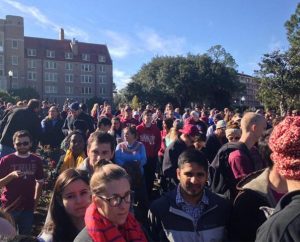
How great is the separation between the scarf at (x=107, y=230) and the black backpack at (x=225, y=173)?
1631mm

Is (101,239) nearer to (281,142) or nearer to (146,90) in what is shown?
(281,142)

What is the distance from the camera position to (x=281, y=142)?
2.05 m

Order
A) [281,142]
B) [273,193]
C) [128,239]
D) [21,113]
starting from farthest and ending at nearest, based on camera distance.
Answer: [21,113], [273,193], [128,239], [281,142]

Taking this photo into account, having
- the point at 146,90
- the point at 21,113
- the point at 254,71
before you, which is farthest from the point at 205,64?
the point at 21,113

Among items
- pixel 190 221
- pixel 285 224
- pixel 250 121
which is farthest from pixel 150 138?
pixel 285 224

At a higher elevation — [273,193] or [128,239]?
[273,193]

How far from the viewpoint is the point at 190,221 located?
3230mm

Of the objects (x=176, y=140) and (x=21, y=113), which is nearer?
(x=176, y=140)

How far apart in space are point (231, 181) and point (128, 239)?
69.1 inches

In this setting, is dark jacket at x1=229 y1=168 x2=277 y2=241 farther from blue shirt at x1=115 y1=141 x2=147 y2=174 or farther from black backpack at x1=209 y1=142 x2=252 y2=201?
blue shirt at x1=115 y1=141 x2=147 y2=174

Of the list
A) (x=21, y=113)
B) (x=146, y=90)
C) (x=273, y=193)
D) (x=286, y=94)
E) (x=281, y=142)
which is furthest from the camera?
(x=146, y=90)

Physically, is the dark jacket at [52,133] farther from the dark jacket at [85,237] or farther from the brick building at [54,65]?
the brick building at [54,65]

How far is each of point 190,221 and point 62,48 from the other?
264 feet

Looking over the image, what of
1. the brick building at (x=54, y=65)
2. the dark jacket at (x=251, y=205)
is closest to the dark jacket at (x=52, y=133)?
the dark jacket at (x=251, y=205)
